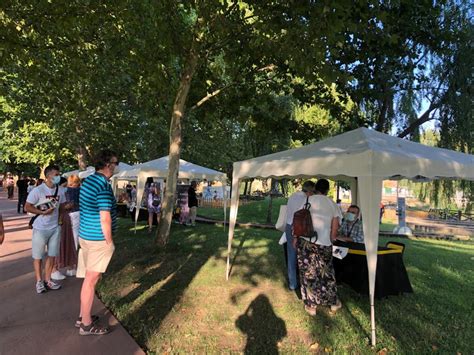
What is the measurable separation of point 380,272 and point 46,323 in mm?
4399

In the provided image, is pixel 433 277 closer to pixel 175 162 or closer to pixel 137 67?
pixel 175 162

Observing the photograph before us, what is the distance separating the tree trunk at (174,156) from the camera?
847 cm

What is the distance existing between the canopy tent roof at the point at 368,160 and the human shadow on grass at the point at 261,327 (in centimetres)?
196

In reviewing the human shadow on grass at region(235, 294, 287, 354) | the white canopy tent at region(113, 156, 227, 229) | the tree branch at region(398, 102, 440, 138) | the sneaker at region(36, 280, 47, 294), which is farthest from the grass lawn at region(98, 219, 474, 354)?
the white canopy tent at region(113, 156, 227, 229)

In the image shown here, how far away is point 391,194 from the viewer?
54.8m

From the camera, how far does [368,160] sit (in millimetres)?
4199

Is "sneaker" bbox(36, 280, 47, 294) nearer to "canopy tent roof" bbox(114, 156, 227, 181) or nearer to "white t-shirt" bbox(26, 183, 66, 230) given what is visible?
"white t-shirt" bbox(26, 183, 66, 230)

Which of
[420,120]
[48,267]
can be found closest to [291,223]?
[48,267]

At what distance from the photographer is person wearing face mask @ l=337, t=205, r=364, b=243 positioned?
6.38m

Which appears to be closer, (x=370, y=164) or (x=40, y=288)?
(x=370, y=164)

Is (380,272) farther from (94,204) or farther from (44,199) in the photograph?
(44,199)

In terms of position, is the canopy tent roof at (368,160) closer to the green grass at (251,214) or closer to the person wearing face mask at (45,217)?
the person wearing face mask at (45,217)

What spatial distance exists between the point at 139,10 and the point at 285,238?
16.5ft

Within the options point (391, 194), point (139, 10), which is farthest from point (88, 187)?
point (391, 194)
